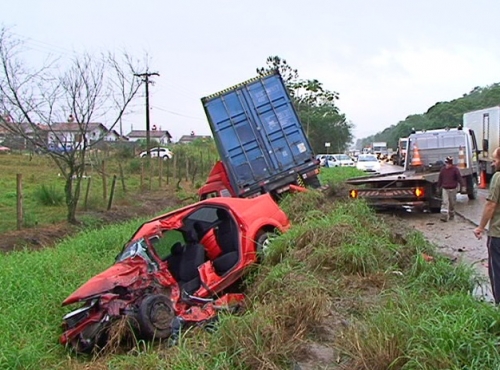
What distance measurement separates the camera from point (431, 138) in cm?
1559

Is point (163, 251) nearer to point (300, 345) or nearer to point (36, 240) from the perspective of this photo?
point (300, 345)

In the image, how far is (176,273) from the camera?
6.87 m

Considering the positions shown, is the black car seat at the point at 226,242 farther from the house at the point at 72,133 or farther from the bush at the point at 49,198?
the bush at the point at 49,198

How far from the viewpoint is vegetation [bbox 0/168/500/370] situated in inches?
137

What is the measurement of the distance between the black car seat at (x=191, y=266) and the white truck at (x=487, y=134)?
55.4 feet

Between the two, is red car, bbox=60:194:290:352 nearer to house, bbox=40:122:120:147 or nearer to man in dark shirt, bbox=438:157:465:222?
man in dark shirt, bbox=438:157:465:222

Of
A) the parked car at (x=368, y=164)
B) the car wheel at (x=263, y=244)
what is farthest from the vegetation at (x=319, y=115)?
the car wheel at (x=263, y=244)

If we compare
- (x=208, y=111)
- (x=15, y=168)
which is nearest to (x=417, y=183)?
(x=208, y=111)

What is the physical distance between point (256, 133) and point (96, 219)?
5.31 m

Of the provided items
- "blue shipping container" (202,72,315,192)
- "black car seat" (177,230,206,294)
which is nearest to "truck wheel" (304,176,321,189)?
"blue shipping container" (202,72,315,192)

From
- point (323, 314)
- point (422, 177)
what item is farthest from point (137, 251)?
point (422, 177)

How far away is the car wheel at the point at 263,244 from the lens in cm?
698

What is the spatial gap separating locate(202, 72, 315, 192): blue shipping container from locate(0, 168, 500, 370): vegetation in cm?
503

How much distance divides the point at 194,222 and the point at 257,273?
1.38 metres
